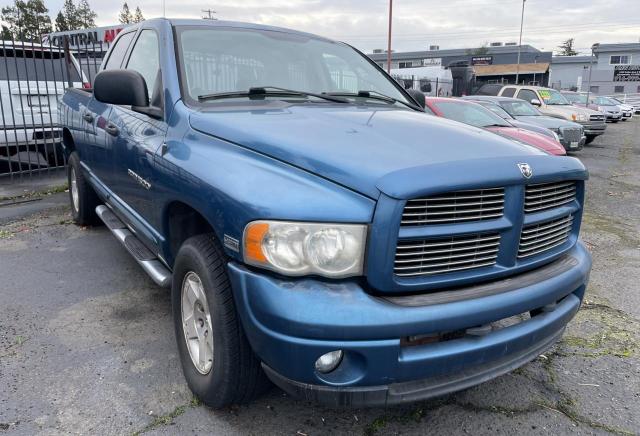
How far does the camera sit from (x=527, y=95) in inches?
624

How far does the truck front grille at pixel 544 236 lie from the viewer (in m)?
2.28

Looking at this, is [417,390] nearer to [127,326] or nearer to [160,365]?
[160,365]

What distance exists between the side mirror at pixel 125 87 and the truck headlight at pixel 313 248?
1.47 meters

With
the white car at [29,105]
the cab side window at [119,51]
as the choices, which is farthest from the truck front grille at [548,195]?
the white car at [29,105]

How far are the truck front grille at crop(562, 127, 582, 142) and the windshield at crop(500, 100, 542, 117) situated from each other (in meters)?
1.21

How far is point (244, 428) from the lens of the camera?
239cm

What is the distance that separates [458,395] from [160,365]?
5.35ft

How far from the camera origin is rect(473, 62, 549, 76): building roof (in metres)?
46.0

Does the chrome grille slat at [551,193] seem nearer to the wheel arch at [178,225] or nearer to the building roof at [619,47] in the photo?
the wheel arch at [178,225]

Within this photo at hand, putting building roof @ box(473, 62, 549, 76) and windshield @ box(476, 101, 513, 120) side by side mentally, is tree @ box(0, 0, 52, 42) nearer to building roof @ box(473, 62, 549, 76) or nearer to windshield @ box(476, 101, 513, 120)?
building roof @ box(473, 62, 549, 76)

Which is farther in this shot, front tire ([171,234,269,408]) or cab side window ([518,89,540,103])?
cab side window ([518,89,540,103])

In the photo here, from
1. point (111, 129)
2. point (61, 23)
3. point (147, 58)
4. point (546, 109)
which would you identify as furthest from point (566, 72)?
point (111, 129)

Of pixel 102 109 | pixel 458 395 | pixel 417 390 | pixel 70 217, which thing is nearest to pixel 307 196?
pixel 417 390

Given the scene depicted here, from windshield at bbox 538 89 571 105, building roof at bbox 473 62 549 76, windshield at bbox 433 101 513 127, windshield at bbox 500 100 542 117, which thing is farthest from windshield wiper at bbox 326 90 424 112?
building roof at bbox 473 62 549 76
